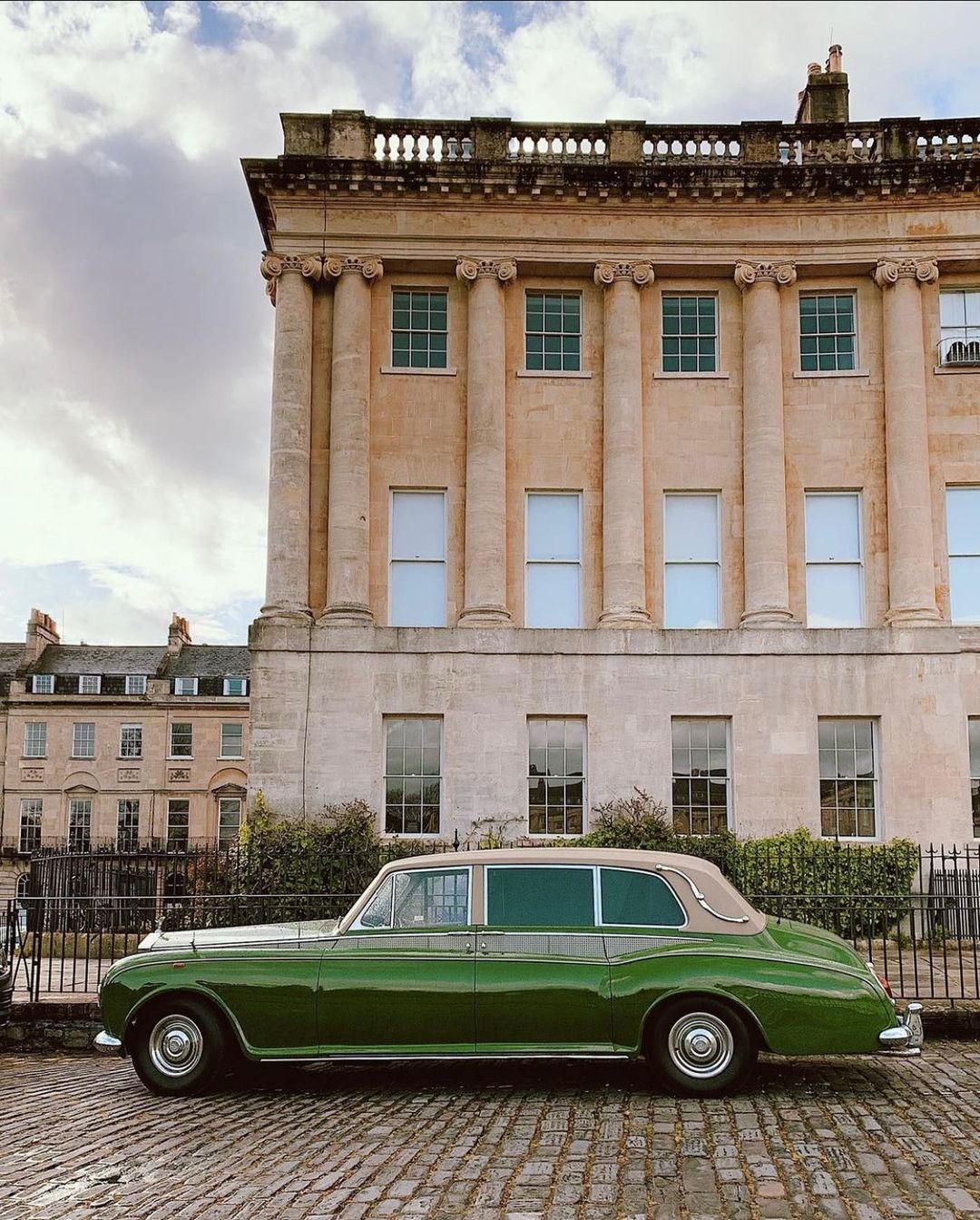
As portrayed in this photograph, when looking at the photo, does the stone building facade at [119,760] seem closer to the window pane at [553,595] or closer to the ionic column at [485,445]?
the window pane at [553,595]

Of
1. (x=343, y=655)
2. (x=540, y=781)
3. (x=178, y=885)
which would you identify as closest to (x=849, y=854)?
(x=540, y=781)

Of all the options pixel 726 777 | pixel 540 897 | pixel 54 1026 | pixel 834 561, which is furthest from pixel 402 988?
pixel 834 561

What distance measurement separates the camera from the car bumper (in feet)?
27.2

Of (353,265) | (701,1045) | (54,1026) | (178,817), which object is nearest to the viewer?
(701,1045)

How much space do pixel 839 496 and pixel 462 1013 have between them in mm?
15355

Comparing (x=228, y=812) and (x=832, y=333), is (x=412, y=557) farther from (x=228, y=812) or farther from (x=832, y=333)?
(x=228, y=812)

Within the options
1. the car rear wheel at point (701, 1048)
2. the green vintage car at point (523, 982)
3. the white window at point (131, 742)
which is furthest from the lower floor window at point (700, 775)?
the white window at point (131, 742)

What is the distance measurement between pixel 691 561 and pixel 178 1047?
47.4 ft

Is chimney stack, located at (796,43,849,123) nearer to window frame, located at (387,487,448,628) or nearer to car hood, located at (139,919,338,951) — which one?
window frame, located at (387,487,448,628)

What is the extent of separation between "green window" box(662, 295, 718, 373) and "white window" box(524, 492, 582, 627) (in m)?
3.09

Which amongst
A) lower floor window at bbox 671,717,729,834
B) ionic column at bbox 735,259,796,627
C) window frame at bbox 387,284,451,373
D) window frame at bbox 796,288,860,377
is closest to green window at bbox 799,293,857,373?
window frame at bbox 796,288,860,377

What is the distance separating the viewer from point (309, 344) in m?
21.8

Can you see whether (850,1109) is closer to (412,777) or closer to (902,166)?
(412,777)

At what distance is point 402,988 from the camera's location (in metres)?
8.70
